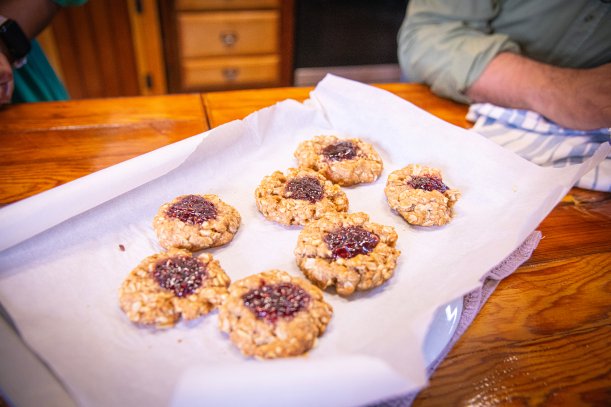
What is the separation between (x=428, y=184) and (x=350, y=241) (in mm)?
354

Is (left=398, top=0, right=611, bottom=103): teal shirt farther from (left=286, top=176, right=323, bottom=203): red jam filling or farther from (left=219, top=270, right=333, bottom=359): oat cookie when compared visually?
(left=219, top=270, right=333, bottom=359): oat cookie

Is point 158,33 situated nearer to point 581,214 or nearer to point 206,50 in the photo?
point 206,50

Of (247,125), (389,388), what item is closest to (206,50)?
(247,125)

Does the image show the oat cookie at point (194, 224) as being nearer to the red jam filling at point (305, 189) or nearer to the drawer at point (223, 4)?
the red jam filling at point (305, 189)

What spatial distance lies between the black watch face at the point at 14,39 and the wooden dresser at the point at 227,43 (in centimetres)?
A: 151

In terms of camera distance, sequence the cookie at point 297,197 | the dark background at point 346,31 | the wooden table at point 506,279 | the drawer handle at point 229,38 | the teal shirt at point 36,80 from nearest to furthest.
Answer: the wooden table at point 506,279 → the cookie at point 297,197 → the teal shirt at point 36,80 → the drawer handle at point 229,38 → the dark background at point 346,31

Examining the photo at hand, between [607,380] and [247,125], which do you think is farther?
[247,125]

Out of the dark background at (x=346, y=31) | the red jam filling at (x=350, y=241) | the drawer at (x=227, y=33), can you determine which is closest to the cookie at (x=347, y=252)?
the red jam filling at (x=350, y=241)

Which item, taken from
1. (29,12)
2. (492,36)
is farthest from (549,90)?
(29,12)

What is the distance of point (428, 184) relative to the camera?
1.28 m

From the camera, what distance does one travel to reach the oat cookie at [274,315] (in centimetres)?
85

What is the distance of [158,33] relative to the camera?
296 cm

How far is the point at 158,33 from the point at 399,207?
2.44 meters

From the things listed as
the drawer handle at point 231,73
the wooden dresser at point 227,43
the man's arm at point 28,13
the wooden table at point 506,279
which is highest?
the man's arm at point 28,13
